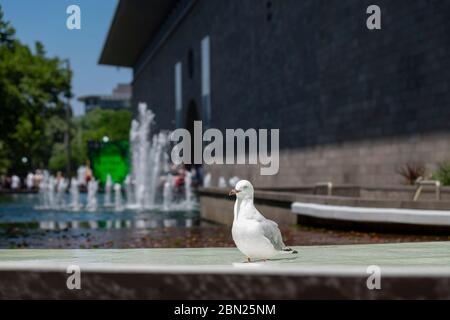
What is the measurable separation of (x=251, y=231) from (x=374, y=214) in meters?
7.73

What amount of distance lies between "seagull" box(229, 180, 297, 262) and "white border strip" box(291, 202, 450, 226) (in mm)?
6629

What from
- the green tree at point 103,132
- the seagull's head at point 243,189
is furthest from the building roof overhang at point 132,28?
the seagull's head at point 243,189

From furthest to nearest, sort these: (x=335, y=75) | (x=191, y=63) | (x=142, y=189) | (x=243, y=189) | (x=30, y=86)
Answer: (x=30, y=86), (x=191, y=63), (x=142, y=189), (x=335, y=75), (x=243, y=189)

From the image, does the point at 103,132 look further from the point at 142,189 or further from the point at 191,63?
the point at 142,189

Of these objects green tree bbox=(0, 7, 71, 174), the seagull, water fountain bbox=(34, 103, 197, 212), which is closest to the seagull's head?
the seagull

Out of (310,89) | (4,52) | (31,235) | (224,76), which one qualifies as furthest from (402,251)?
(4,52)

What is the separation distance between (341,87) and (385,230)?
13.1m

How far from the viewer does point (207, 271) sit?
536 centimetres

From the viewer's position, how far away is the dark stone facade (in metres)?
20.5

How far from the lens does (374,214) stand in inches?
516

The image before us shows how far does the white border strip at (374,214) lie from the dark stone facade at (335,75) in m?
6.38

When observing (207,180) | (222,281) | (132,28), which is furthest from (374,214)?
(132,28)

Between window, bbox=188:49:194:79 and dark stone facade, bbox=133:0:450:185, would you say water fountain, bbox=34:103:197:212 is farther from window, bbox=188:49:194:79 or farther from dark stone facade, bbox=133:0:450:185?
window, bbox=188:49:194:79
